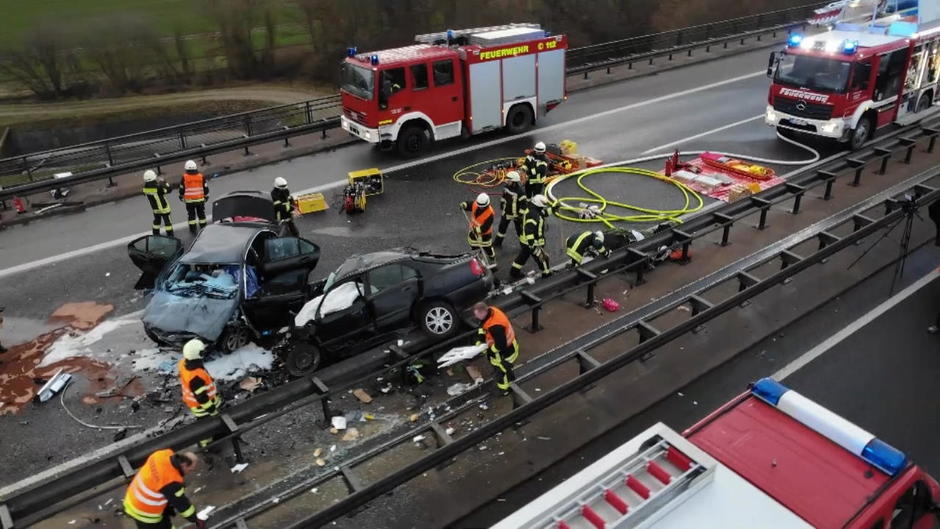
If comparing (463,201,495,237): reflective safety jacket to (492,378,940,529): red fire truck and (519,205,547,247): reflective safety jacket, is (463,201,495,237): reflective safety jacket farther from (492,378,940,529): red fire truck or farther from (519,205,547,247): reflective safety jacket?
(492,378,940,529): red fire truck

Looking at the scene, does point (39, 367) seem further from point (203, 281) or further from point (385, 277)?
point (385, 277)

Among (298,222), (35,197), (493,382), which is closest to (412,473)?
(493,382)

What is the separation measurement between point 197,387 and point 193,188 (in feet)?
20.6

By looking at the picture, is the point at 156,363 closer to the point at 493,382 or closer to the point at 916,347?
the point at 493,382

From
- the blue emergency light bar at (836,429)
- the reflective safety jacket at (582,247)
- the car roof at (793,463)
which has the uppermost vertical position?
the blue emergency light bar at (836,429)

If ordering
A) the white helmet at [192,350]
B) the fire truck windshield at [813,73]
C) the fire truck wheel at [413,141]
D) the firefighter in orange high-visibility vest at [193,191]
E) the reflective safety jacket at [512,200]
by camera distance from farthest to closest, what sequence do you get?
the fire truck wheel at [413,141] < the fire truck windshield at [813,73] < the firefighter in orange high-visibility vest at [193,191] < the reflective safety jacket at [512,200] < the white helmet at [192,350]

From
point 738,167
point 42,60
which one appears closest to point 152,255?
point 738,167

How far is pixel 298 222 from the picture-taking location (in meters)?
13.4

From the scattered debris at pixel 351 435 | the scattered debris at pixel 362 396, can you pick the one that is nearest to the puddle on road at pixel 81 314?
the scattered debris at pixel 362 396

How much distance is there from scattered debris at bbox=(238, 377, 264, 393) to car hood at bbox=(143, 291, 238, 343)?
65 centimetres

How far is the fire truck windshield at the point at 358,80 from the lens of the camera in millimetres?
15601

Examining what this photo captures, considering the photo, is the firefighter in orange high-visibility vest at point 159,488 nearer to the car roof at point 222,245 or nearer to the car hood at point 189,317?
the car hood at point 189,317

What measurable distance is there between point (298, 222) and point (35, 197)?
6.50 metres

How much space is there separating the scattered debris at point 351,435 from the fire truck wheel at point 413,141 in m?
9.70
